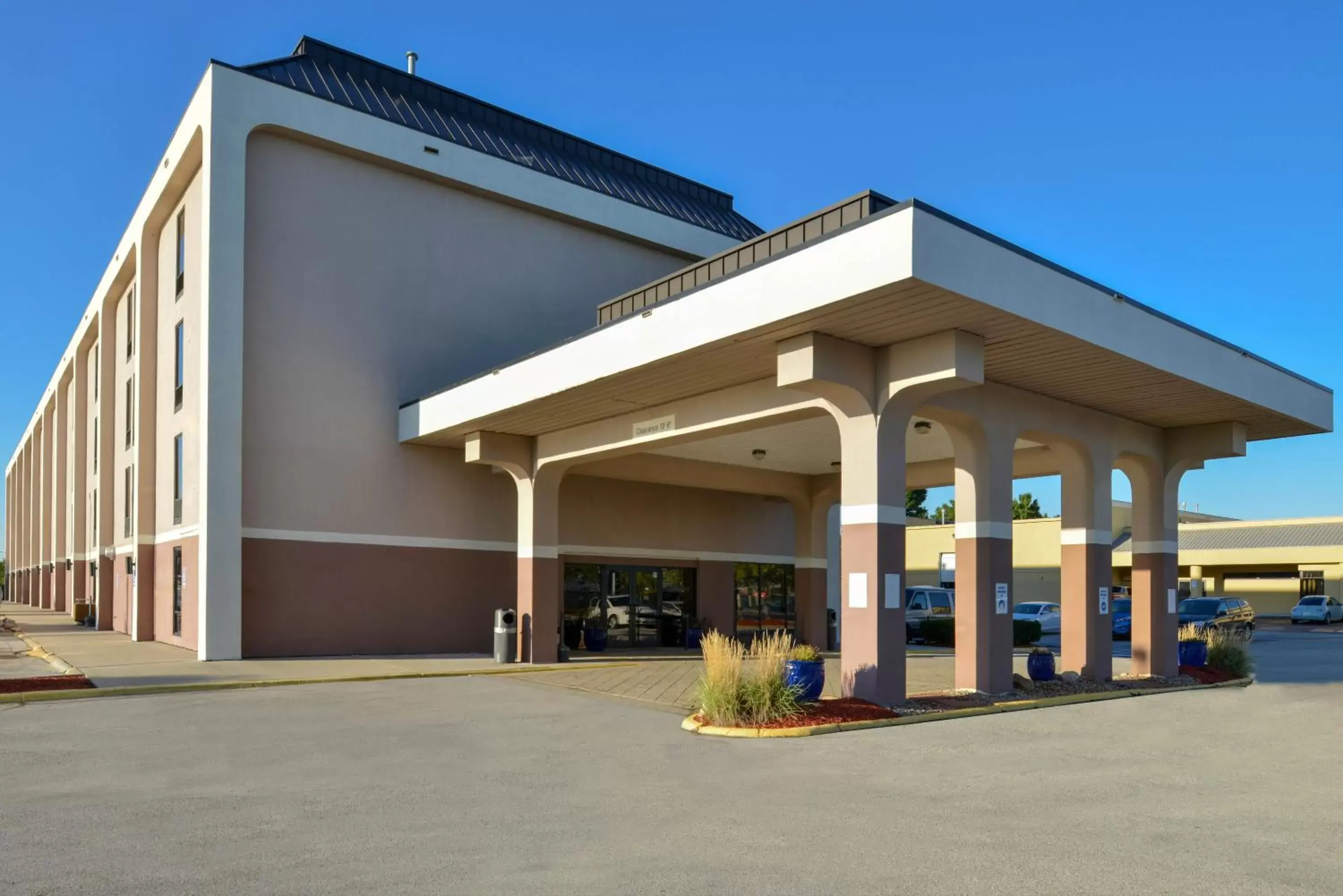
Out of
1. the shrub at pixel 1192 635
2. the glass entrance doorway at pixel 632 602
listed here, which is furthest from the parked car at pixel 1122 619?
the glass entrance doorway at pixel 632 602

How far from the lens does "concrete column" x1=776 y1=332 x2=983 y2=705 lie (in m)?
14.2

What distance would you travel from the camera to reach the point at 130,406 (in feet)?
110

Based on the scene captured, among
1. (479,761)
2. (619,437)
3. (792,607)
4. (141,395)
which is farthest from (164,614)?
(479,761)

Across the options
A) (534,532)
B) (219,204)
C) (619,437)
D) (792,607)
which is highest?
(219,204)

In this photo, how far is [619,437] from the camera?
20.6 meters

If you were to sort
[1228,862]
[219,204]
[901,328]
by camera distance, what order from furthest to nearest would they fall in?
[219,204] → [901,328] → [1228,862]

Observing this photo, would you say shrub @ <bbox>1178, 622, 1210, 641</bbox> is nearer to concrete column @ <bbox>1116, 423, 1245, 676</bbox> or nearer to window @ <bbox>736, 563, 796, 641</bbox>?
concrete column @ <bbox>1116, 423, 1245, 676</bbox>

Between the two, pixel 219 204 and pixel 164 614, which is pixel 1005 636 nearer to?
pixel 219 204

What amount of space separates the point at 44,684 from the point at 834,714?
488 inches

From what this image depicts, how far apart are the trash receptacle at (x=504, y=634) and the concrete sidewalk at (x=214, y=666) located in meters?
0.29

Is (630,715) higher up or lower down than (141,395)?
lower down

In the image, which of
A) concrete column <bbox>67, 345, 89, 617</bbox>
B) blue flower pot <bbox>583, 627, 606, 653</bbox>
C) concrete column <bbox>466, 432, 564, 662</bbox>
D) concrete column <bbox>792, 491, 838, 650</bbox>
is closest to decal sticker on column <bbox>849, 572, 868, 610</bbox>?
concrete column <bbox>466, 432, 564, 662</bbox>

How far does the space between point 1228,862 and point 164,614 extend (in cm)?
2665

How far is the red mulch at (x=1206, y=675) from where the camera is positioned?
1972 cm
